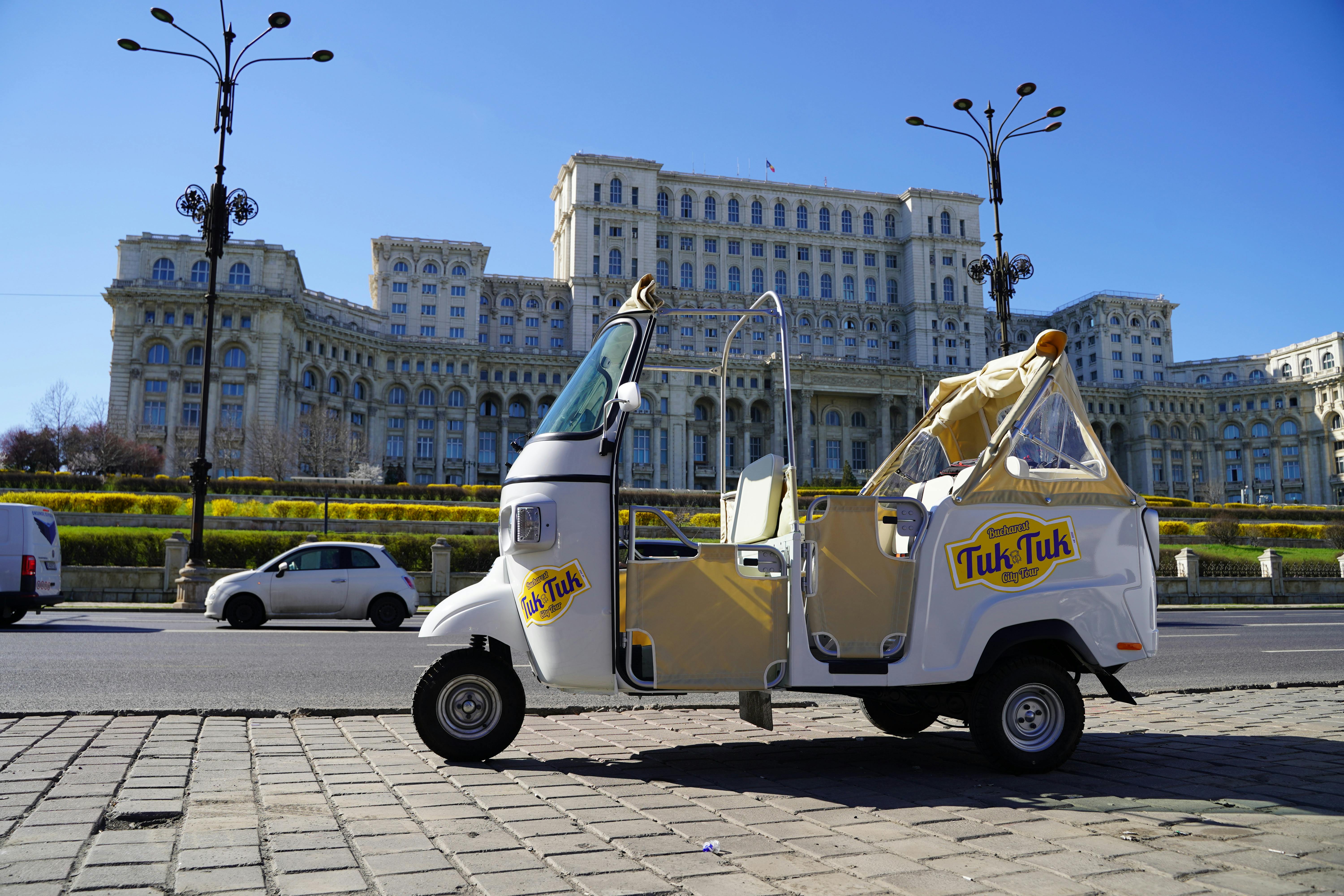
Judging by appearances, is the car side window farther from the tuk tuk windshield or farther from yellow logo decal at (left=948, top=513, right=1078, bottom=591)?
yellow logo decal at (left=948, top=513, right=1078, bottom=591)

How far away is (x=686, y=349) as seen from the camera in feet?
311

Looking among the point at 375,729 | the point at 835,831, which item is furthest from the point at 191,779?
the point at 835,831

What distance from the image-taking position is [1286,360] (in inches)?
4466

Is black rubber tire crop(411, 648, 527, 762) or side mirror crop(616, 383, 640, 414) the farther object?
black rubber tire crop(411, 648, 527, 762)

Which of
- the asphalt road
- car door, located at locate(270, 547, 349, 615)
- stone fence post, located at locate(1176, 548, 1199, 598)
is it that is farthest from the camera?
stone fence post, located at locate(1176, 548, 1199, 598)

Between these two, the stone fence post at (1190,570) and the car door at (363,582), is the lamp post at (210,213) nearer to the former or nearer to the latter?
the car door at (363,582)

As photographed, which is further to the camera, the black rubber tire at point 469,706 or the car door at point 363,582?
the car door at point 363,582

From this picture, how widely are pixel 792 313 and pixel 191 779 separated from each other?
97.9 meters

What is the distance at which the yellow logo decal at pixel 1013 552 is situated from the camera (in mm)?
5227

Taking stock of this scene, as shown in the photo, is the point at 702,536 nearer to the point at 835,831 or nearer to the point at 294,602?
the point at 294,602

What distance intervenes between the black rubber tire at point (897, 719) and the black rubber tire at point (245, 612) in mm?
11285

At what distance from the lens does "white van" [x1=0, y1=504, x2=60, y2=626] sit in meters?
13.4

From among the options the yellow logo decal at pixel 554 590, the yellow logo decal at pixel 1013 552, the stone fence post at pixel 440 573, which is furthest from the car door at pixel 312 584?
the yellow logo decal at pixel 1013 552

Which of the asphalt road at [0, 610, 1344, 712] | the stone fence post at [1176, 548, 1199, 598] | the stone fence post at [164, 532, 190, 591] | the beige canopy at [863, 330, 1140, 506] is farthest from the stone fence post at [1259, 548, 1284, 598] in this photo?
the stone fence post at [164, 532, 190, 591]
